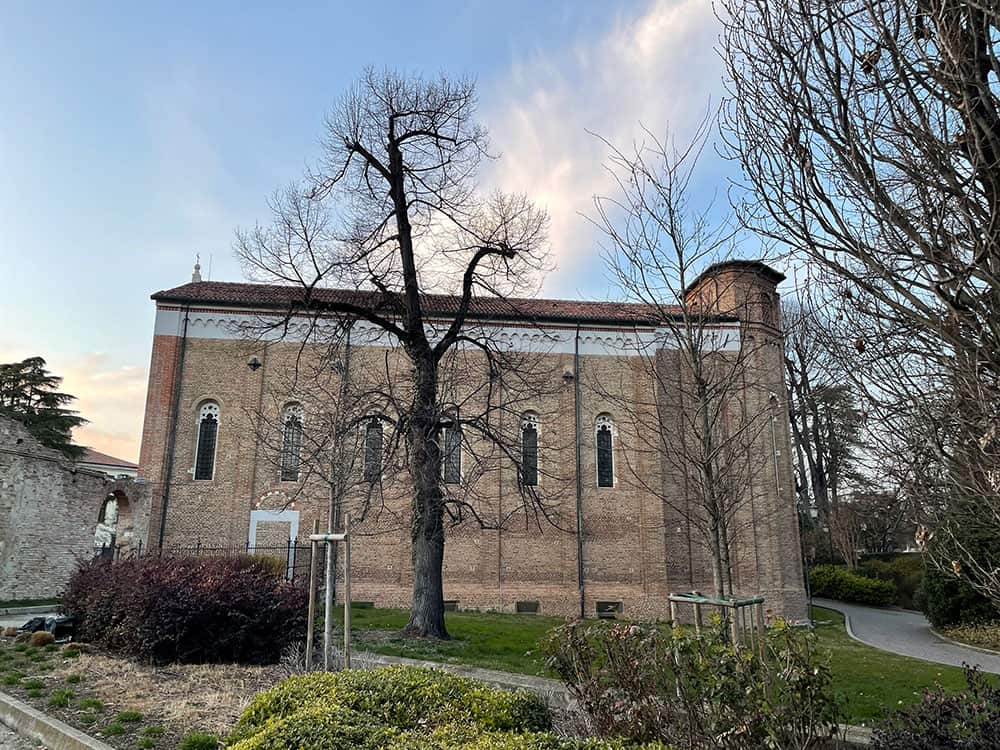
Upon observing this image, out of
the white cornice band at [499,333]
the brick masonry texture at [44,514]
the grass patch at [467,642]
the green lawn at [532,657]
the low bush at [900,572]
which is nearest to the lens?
the green lawn at [532,657]

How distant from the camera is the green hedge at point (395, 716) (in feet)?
13.4

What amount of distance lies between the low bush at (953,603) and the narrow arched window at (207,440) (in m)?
21.0

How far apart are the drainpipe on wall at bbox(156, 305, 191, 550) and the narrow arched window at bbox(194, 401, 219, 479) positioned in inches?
27.5

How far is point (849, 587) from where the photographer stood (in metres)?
29.2

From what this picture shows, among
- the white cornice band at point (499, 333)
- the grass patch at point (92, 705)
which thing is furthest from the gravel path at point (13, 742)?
the white cornice band at point (499, 333)

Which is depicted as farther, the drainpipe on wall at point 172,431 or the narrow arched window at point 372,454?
the drainpipe on wall at point 172,431

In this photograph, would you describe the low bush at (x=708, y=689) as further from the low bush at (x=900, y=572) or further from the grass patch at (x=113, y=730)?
the low bush at (x=900, y=572)

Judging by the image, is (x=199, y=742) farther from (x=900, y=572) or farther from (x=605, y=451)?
(x=900, y=572)

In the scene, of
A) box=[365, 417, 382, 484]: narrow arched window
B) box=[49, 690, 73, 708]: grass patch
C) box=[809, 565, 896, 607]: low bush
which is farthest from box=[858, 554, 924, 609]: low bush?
box=[49, 690, 73, 708]: grass patch

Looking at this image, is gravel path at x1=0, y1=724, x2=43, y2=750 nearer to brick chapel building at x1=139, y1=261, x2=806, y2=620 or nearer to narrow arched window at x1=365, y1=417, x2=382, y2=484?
narrow arched window at x1=365, y1=417, x2=382, y2=484

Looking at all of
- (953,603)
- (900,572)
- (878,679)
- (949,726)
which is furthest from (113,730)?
(900,572)

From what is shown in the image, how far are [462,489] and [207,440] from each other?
332 inches

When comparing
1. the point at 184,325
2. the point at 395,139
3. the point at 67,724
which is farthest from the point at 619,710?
the point at 184,325

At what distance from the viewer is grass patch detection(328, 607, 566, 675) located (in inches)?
396
